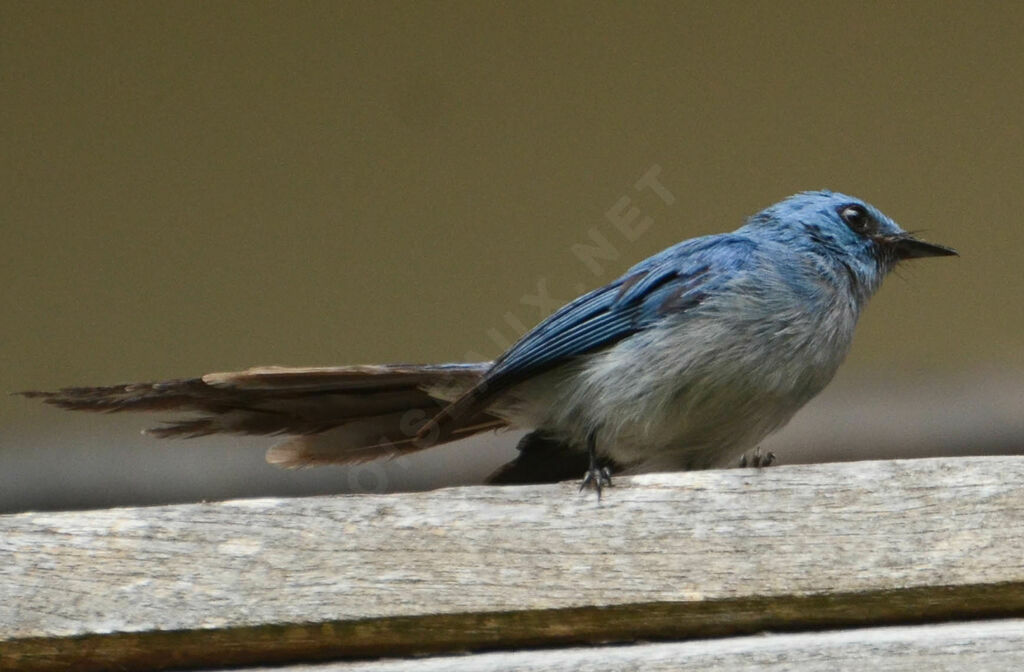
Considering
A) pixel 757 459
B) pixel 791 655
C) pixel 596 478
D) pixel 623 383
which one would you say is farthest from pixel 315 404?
pixel 791 655

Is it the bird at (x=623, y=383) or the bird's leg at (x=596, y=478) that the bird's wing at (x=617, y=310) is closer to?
the bird at (x=623, y=383)

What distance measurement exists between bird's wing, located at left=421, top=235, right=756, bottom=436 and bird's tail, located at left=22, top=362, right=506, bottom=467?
128 mm

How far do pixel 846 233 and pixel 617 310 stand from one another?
1.91ft

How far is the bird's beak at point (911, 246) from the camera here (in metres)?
3.39

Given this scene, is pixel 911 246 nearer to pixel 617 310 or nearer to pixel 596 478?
pixel 617 310

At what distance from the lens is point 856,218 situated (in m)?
3.40

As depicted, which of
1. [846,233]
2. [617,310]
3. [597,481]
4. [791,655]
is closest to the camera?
[791,655]

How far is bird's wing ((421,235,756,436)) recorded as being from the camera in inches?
122

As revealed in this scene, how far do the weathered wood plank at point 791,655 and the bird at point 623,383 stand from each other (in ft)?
2.12

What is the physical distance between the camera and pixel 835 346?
317 cm

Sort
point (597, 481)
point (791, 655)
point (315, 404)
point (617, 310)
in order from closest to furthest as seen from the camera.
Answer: point (791, 655) → point (597, 481) → point (315, 404) → point (617, 310)

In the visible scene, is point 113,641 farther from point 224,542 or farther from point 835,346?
point 835,346

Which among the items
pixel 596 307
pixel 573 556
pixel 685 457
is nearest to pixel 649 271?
pixel 596 307

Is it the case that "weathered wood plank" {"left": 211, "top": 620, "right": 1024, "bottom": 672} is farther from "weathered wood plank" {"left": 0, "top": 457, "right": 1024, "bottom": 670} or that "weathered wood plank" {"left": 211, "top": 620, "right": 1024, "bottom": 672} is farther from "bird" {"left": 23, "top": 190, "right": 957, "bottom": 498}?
"bird" {"left": 23, "top": 190, "right": 957, "bottom": 498}
